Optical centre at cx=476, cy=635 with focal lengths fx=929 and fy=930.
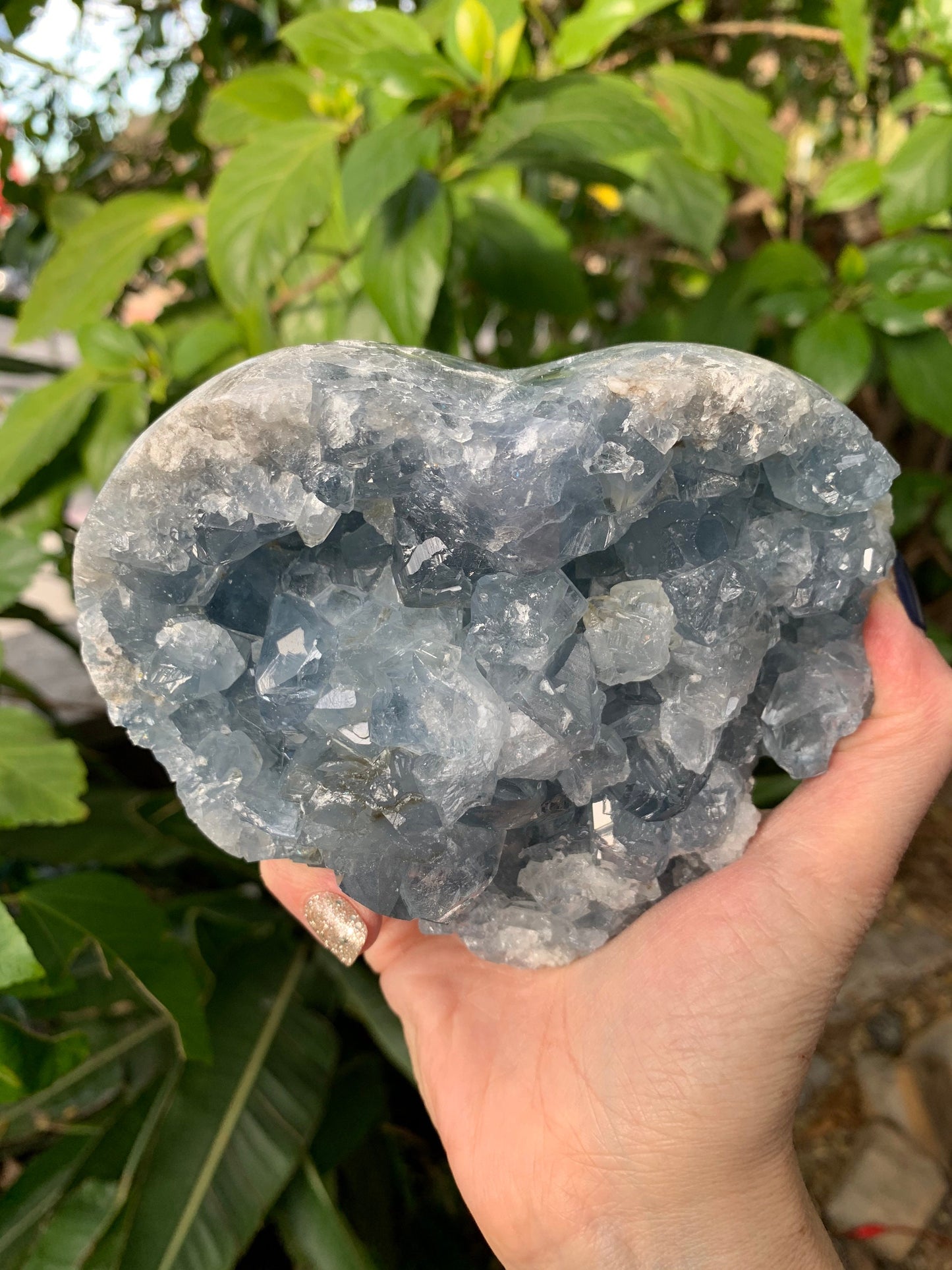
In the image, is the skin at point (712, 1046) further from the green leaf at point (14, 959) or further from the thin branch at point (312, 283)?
the thin branch at point (312, 283)

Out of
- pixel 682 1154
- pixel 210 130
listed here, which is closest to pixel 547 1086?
pixel 682 1154

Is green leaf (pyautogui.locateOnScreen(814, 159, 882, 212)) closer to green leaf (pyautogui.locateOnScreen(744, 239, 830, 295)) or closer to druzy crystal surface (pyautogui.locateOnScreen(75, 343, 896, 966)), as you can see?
green leaf (pyautogui.locateOnScreen(744, 239, 830, 295))

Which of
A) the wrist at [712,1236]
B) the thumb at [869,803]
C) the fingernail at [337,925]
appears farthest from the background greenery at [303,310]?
the wrist at [712,1236]

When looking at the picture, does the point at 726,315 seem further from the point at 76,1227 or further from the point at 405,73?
the point at 76,1227

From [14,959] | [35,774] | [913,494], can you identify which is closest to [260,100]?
[35,774]

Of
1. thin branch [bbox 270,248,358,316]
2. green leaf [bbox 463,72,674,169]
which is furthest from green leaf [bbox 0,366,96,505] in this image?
green leaf [bbox 463,72,674,169]

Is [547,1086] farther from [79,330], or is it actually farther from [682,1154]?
[79,330]

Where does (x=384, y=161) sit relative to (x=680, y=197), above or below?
above
